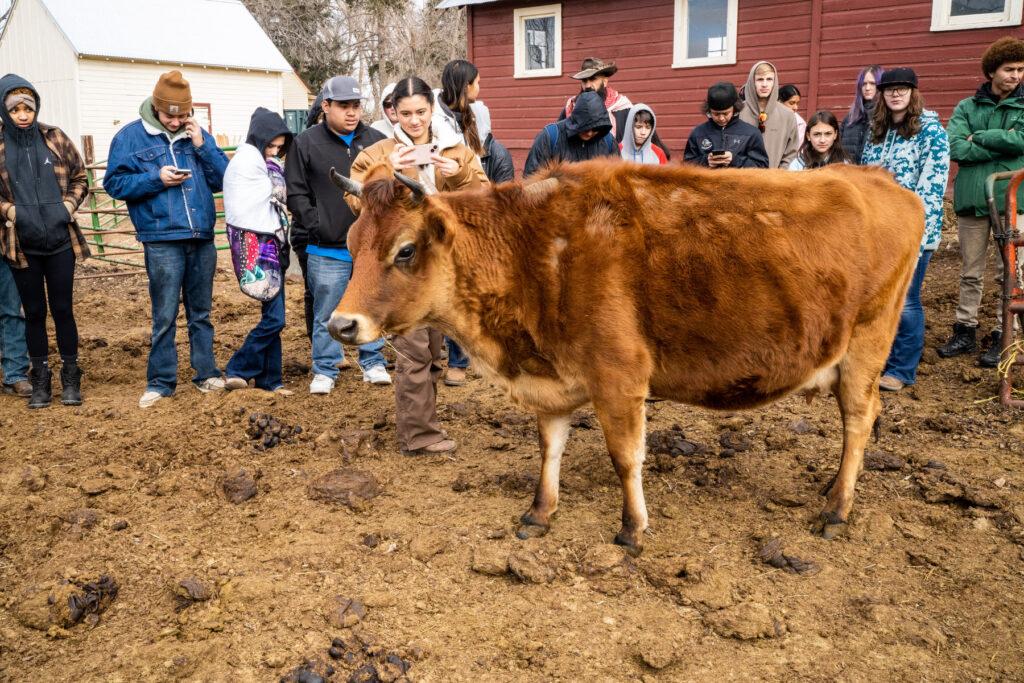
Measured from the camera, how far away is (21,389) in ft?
22.6

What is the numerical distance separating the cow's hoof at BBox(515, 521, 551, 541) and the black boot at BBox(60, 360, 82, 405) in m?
4.18

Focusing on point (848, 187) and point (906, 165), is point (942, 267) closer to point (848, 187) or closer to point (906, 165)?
point (906, 165)

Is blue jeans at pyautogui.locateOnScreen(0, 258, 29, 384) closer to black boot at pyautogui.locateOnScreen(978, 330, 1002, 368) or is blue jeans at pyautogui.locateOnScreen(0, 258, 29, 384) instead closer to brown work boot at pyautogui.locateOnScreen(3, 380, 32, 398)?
brown work boot at pyautogui.locateOnScreen(3, 380, 32, 398)

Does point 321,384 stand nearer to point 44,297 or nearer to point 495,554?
point 44,297

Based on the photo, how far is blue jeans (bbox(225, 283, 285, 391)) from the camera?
21.7ft

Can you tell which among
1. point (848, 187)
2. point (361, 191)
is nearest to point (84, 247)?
point (361, 191)

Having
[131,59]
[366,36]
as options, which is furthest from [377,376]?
[366,36]

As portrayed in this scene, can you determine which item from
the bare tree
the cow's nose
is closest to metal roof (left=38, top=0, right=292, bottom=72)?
the bare tree

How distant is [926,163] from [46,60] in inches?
1329

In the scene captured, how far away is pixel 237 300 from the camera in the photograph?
33.3ft

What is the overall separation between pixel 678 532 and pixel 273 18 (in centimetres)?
4231

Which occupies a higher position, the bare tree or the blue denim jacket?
the bare tree

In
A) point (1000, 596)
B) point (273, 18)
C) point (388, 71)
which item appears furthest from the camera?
point (273, 18)

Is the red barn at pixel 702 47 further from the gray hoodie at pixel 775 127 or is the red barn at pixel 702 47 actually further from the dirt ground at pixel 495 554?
the dirt ground at pixel 495 554
